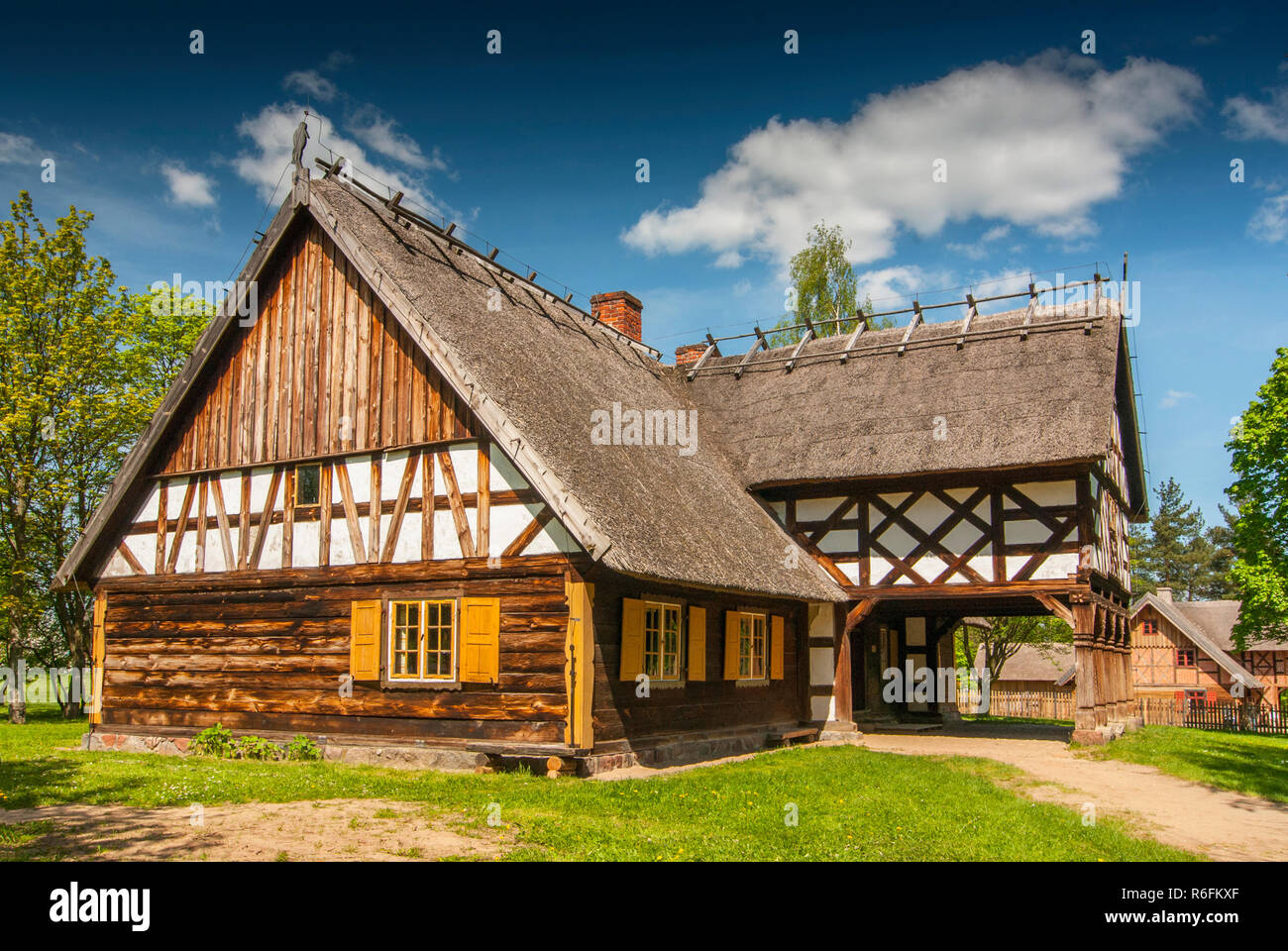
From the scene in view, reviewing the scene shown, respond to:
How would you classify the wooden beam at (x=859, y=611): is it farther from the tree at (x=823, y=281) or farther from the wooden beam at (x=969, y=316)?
the tree at (x=823, y=281)

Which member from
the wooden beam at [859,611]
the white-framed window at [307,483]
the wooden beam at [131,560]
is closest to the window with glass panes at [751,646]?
the wooden beam at [859,611]

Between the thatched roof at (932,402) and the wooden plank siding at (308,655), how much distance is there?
8.85m

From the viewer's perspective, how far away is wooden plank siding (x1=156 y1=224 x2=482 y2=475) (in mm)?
15242

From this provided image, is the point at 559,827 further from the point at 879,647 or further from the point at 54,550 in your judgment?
the point at 54,550

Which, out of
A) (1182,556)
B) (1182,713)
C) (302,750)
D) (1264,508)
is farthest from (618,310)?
(1182,556)

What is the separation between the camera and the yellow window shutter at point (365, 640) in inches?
587

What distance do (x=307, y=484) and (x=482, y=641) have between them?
4.46 meters

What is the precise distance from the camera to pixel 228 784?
1166cm

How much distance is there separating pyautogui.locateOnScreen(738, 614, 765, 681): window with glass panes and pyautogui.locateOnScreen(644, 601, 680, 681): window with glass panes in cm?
215

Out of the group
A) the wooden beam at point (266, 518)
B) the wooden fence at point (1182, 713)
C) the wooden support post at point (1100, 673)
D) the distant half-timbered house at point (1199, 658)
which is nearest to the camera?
the wooden beam at point (266, 518)

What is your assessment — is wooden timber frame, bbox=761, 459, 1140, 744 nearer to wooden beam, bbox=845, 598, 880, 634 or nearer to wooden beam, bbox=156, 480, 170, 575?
wooden beam, bbox=845, 598, 880, 634

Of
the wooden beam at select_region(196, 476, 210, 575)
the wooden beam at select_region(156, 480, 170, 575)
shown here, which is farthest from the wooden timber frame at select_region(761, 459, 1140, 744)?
the wooden beam at select_region(156, 480, 170, 575)

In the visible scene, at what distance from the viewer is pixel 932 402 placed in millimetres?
21266

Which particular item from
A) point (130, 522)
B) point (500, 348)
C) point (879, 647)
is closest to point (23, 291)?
point (130, 522)
